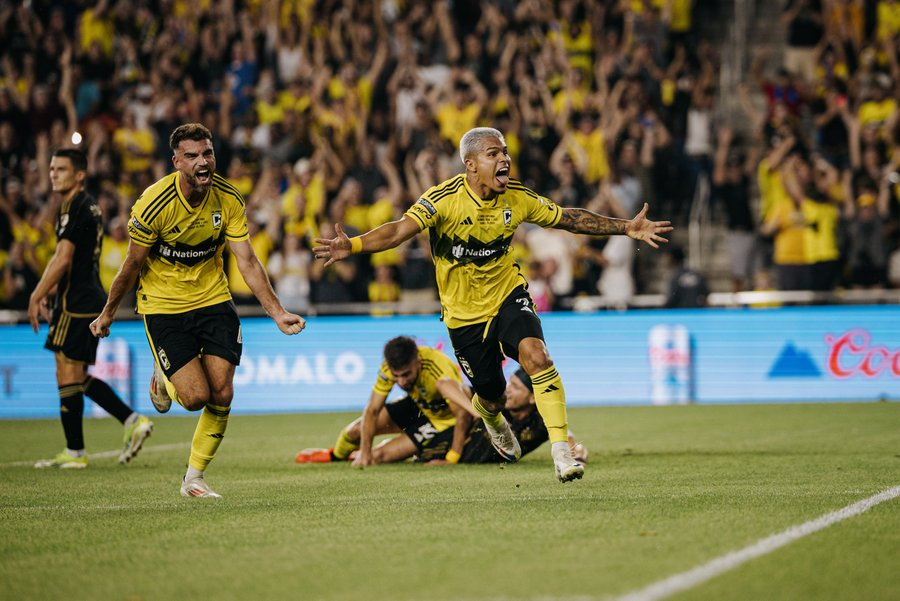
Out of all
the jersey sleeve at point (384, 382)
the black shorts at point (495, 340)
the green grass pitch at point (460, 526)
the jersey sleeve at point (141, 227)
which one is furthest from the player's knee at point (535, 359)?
the jersey sleeve at point (141, 227)

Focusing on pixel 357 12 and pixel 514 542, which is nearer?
pixel 514 542

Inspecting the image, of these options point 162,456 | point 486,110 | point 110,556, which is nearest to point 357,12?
point 486,110

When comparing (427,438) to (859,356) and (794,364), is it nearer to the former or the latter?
(794,364)

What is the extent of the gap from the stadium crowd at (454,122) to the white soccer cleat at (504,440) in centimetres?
827

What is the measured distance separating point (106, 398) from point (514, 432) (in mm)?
3820

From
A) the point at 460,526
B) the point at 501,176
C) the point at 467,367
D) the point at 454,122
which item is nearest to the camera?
the point at 460,526

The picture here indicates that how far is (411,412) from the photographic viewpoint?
472 inches

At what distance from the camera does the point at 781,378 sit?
18.0 metres

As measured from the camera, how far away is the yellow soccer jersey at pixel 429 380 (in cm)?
1152

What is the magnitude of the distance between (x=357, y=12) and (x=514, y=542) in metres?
17.5

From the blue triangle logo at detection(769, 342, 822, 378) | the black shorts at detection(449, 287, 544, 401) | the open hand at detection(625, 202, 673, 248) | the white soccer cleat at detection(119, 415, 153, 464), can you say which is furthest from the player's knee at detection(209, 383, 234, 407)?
the blue triangle logo at detection(769, 342, 822, 378)

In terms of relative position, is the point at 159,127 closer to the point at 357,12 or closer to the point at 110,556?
the point at 357,12

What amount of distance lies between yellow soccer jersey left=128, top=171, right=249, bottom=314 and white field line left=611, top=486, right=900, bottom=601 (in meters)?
4.30

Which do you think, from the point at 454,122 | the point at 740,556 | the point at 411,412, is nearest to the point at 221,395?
the point at 411,412
